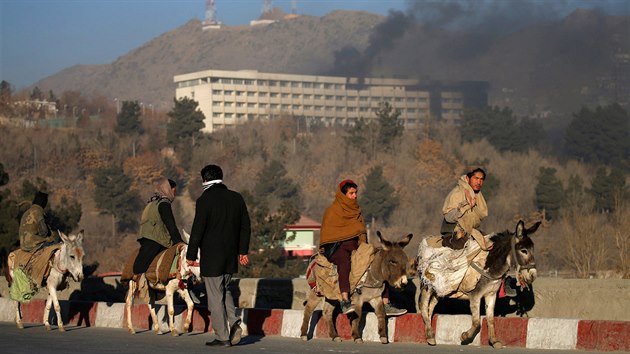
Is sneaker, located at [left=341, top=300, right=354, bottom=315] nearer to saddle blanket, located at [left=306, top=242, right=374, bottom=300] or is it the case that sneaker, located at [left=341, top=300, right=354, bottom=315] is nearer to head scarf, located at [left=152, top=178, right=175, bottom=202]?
saddle blanket, located at [left=306, top=242, right=374, bottom=300]

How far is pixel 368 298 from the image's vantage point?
56.6 feet

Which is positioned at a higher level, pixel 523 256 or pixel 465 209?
pixel 465 209

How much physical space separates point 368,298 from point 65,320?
21.8 feet

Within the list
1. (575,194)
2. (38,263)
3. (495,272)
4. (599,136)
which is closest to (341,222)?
(495,272)

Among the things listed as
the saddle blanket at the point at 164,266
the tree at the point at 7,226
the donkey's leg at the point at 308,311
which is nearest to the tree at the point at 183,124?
the tree at the point at 7,226

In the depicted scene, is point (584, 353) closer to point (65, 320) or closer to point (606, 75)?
point (65, 320)

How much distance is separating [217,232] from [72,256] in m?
4.44

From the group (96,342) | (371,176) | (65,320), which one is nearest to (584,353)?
(96,342)

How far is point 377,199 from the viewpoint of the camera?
456 feet

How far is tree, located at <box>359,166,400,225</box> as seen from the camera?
451 feet

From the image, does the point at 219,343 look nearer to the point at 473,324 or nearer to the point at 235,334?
the point at 235,334

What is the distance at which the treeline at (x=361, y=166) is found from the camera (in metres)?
137

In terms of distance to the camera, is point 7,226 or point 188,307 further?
point 7,226

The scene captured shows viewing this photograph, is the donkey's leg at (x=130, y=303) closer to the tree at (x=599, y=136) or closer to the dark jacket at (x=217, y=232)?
the dark jacket at (x=217, y=232)
